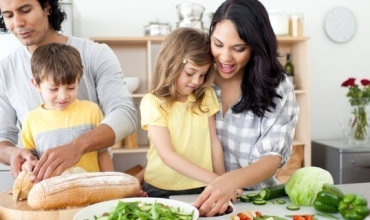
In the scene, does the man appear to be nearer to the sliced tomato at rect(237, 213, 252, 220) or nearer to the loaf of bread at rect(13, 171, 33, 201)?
the loaf of bread at rect(13, 171, 33, 201)

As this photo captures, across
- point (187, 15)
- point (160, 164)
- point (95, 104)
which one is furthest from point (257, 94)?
point (187, 15)

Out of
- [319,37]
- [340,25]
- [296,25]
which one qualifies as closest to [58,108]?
[296,25]

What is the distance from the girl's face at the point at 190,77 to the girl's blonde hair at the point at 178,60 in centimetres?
1

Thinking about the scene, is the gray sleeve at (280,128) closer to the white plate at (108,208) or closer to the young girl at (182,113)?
the young girl at (182,113)

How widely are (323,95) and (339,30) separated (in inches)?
23.0

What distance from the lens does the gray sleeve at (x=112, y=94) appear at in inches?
64.8

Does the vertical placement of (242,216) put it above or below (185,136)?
below

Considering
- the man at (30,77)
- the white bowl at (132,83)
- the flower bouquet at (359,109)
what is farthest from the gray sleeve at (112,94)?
the flower bouquet at (359,109)

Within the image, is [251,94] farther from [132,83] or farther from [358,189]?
[132,83]

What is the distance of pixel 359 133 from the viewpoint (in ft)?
11.7

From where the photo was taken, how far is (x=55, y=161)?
4.39 ft

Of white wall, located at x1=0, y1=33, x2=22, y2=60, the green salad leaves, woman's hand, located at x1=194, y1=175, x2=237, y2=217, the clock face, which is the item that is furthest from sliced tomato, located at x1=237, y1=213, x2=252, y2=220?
the clock face

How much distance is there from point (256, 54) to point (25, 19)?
847 millimetres

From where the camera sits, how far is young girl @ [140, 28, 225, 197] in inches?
62.7
